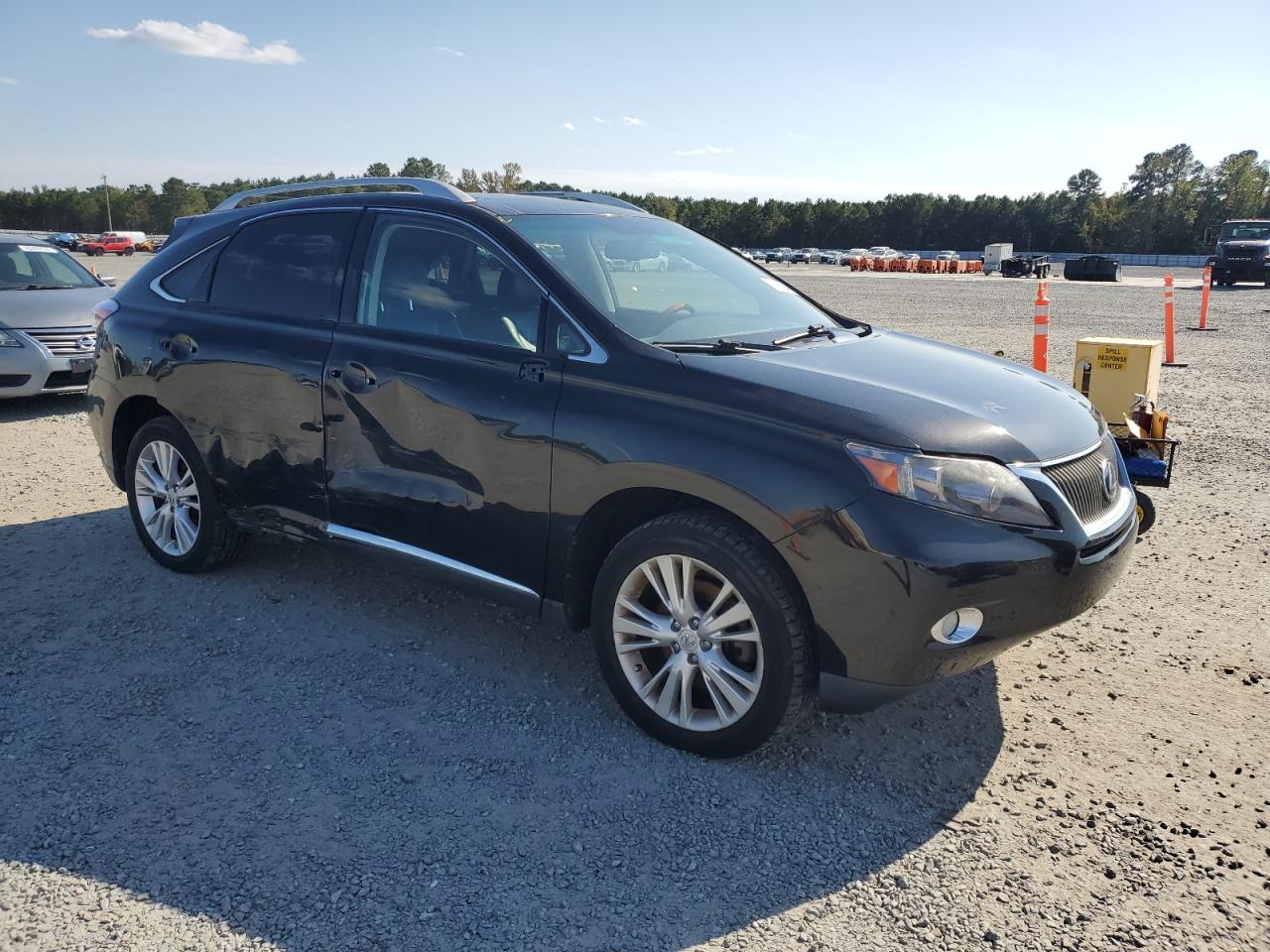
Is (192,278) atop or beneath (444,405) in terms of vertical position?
atop

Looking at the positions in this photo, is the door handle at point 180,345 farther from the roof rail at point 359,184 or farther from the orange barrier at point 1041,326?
the orange barrier at point 1041,326

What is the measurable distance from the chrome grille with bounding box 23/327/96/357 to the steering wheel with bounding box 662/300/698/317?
738 cm

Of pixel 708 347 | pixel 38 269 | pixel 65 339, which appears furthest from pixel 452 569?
pixel 38 269

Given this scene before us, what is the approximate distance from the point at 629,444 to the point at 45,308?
8.47m

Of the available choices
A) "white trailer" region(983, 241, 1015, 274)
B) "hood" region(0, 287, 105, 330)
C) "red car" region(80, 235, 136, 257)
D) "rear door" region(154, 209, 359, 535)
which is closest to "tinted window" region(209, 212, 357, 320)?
"rear door" region(154, 209, 359, 535)

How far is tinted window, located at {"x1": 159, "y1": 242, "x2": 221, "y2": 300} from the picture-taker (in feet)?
16.4

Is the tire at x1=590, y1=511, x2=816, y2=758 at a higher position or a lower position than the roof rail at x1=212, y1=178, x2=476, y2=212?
lower

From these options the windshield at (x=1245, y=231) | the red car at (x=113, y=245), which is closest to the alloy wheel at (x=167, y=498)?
the windshield at (x=1245, y=231)

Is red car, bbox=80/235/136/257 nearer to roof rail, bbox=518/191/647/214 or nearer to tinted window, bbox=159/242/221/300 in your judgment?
tinted window, bbox=159/242/221/300

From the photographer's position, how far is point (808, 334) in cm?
423

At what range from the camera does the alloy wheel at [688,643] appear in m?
3.33

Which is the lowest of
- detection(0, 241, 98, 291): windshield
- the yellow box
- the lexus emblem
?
the lexus emblem

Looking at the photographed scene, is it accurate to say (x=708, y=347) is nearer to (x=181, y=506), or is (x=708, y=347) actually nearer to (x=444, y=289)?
(x=444, y=289)

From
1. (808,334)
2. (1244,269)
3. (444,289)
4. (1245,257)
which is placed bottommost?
(808,334)
